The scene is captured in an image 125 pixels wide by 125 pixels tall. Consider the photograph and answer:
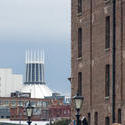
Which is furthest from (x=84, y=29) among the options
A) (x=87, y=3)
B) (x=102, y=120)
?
(x=102, y=120)

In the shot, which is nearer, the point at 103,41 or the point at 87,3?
the point at 103,41

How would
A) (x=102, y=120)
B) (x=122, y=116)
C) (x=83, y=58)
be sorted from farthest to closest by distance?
1. (x=83, y=58)
2. (x=102, y=120)
3. (x=122, y=116)

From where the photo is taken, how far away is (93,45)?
7206cm

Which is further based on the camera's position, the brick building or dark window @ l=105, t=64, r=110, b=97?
dark window @ l=105, t=64, r=110, b=97

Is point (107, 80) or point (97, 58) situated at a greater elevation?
point (97, 58)

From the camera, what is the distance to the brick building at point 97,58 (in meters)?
66.4

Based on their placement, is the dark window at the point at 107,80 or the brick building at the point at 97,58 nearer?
the brick building at the point at 97,58

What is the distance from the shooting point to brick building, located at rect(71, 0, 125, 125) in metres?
66.4

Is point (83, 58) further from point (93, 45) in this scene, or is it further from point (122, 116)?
point (122, 116)

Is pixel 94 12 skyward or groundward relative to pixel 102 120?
skyward

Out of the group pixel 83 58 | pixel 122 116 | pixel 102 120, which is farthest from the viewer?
pixel 83 58

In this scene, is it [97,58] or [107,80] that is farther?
[97,58]

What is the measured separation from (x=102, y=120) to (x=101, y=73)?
3.39 m

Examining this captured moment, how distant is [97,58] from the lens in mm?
71000
